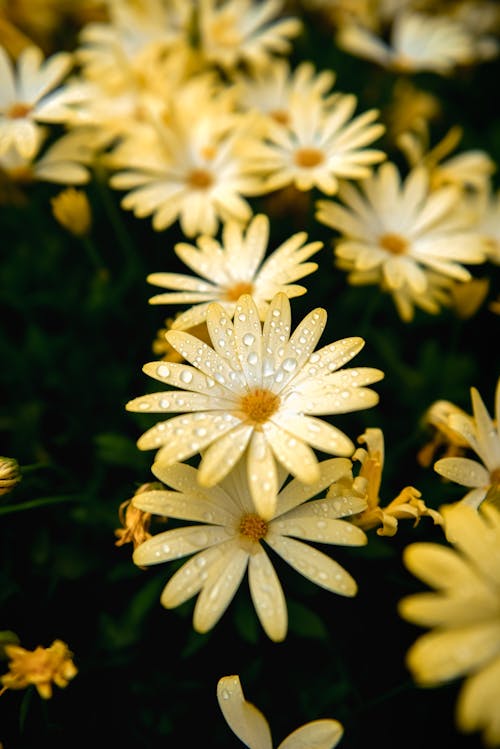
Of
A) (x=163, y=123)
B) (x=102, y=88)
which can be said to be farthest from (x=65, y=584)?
(x=102, y=88)

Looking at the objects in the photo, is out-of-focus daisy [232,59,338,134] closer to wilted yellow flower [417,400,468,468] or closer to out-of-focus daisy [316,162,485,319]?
out-of-focus daisy [316,162,485,319]

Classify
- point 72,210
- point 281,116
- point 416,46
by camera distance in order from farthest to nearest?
point 416,46 < point 281,116 < point 72,210

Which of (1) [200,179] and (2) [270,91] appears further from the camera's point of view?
(2) [270,91]

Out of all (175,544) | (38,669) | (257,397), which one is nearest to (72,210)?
(257,397)

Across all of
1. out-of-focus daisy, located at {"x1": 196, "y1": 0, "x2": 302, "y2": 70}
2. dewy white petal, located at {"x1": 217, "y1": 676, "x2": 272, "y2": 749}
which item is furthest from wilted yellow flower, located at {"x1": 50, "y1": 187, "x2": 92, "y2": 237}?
dewy white petal, located at {"x1": 217, "y1": 676, "x2": 272, "y2": 749}

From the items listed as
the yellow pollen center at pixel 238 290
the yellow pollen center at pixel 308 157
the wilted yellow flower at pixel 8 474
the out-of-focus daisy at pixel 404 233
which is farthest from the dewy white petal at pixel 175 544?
the yellow pollen center at pixel 308 157

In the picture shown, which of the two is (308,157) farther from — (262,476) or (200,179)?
(262,476)
